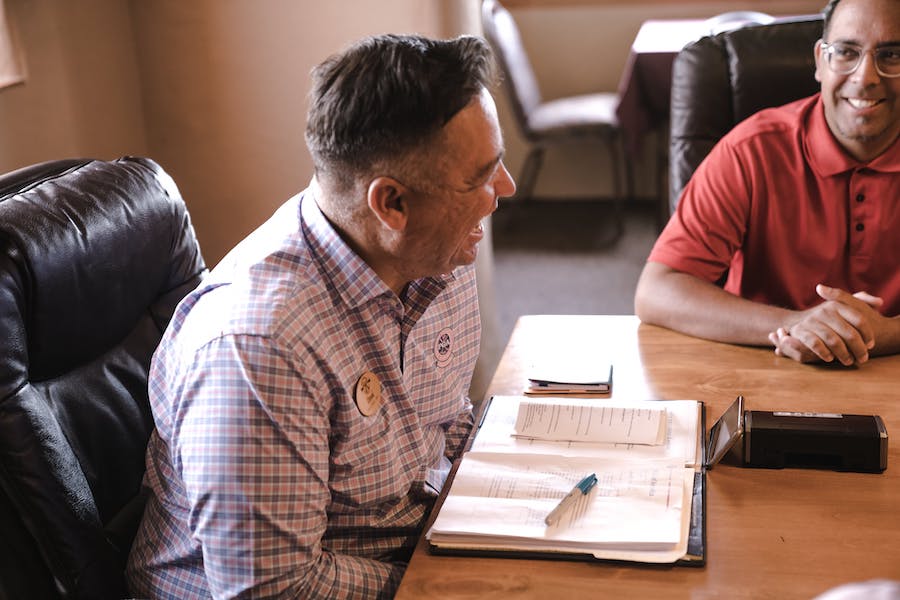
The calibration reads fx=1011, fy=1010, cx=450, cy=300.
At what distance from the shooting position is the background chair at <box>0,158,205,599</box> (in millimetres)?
1155

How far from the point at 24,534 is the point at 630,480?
27.9 inches

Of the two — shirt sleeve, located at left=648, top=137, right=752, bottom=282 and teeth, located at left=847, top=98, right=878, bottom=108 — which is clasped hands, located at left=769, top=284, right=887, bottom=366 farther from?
teeth, located at left=847, top=98, right=878, bottom=108

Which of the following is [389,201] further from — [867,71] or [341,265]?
[867,71]

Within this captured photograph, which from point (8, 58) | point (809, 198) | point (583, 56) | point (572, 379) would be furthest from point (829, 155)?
point (583, 56)

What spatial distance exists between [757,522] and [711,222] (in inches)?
33.2

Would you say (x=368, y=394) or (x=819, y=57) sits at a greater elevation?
(x=819, y=57)

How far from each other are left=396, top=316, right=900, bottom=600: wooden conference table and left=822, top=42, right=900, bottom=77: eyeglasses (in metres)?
0.54

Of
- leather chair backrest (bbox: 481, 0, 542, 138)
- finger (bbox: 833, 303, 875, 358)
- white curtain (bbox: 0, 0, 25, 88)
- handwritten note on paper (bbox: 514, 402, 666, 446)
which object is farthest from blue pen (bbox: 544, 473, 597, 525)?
leather chair backrest (bbox: 481, 0, 542, 138)

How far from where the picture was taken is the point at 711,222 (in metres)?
1.87

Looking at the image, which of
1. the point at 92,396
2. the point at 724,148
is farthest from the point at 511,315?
the point at 92,396

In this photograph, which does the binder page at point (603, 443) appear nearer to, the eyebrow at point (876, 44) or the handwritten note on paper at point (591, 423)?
the handwritten note on paper at point (591, 423)

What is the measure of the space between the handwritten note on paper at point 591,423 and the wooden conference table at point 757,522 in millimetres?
85

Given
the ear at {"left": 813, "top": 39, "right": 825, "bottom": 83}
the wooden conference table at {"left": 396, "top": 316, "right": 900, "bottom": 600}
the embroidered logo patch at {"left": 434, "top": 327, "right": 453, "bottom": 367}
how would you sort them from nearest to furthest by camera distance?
the wooden conference table at {"left": 396, "top": 316, "right": 900, "bottom": 600}
the embroidered logo patch at {"left": 434, "top": 327, "right": 453, "bottom": 367}
the ear at {"left": 813, "top": 39, "right": 825, "bottom": 83}

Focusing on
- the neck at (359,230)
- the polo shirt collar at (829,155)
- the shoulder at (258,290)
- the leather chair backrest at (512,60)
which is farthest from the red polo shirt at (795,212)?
the leather chair backrest at (512,60)
